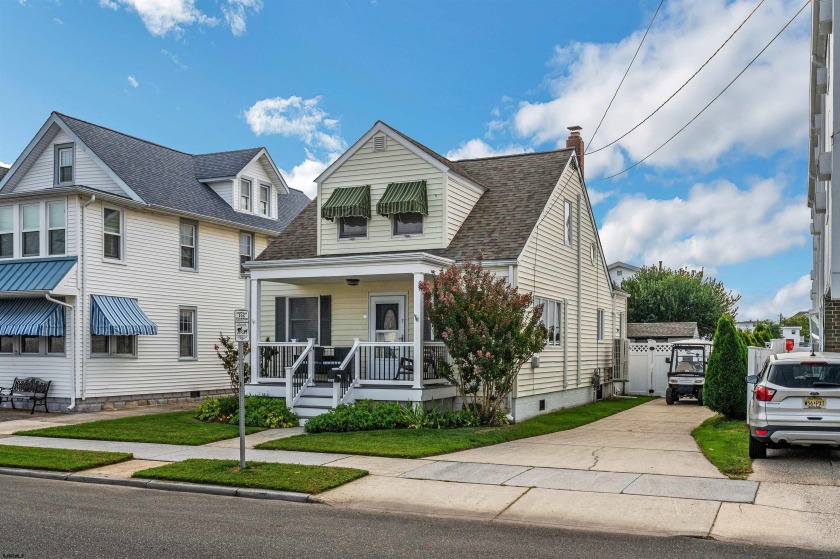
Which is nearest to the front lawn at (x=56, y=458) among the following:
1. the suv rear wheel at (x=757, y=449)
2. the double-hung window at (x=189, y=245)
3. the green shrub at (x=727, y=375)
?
the suv rear wheel at (x=757, y=449)

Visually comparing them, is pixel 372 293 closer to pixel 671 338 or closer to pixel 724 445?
pixel 724 445

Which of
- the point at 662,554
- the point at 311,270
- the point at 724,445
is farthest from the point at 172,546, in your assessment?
the point at 311,270

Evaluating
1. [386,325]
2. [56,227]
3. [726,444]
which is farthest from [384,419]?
[56,227]

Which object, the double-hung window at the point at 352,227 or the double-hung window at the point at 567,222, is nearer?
the double-hung window at the point at 352,227

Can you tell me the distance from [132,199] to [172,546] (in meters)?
18.1

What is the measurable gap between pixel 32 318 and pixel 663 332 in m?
32.2

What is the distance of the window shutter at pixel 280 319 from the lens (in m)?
22.4

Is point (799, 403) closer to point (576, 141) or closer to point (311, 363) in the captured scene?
point (311, 363)

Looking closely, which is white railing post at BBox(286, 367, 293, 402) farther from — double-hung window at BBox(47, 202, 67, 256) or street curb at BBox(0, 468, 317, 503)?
double-hung window at BBox(47, 202, 67, 256)

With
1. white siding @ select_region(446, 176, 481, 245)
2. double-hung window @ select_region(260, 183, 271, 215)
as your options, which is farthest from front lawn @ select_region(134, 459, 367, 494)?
double-hung window @ select_region(260, 183, 271, 215)

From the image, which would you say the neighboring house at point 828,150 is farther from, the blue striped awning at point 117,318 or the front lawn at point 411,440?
the blue striped awning at point 117,318

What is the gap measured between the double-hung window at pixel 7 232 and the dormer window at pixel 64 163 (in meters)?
2.20

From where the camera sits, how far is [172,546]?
7.91m

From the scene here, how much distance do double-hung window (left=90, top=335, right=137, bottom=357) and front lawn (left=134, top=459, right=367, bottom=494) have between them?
461 inches
